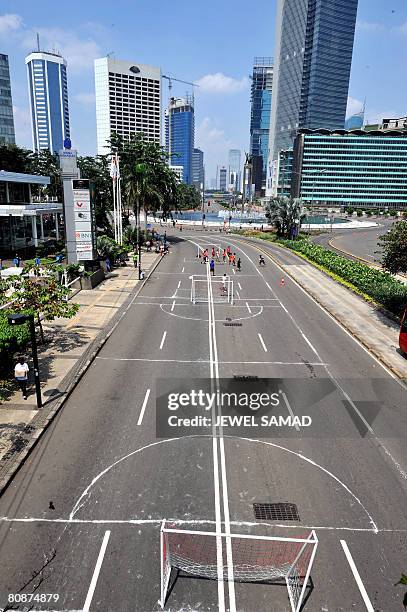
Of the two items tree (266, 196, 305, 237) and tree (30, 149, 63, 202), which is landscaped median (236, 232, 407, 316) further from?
tree (30, 149, 63, 202)

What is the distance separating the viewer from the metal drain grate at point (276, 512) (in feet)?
34.4

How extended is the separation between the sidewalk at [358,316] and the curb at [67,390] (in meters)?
15.1

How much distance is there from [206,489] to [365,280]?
1252 inches

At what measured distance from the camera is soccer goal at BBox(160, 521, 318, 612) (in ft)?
28.3

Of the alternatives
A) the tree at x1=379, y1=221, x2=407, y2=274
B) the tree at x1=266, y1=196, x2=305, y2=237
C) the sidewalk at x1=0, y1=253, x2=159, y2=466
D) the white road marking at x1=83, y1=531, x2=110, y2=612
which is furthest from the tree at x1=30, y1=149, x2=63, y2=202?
the white road marking at x1=83, y1=531, x2=110, y2=612

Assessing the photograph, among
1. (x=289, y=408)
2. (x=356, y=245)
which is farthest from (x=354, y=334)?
(x=356, y=245)

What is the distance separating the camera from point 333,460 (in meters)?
12.9

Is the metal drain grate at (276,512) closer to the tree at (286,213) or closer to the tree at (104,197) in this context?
the tree at (104,197)

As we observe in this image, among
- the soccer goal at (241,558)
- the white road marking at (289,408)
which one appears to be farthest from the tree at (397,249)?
the soccer goal at (241,558)

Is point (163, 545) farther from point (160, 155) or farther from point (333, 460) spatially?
point (160, 155)

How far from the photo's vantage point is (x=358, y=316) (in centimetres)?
2983

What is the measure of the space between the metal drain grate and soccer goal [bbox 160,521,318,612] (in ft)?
2.75

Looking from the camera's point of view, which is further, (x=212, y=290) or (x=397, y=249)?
(x=212, y=290)

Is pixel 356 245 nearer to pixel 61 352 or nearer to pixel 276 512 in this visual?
pixel 61 352
